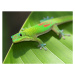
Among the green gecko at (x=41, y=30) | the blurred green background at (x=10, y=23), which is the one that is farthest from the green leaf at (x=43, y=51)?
the blurred green background at (x=10, y=23)

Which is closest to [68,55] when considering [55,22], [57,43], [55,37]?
[57,43]

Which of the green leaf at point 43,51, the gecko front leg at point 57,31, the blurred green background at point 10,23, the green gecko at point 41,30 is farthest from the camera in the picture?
the gecko front leg at point 57,31

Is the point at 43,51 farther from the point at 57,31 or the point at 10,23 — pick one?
the point at 10,23

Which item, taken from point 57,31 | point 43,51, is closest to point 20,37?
point 43,51

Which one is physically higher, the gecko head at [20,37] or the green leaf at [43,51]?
the gecko head at [20,37]

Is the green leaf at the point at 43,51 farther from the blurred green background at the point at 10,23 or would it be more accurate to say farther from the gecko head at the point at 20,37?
the blurred green background at the point at 10,23

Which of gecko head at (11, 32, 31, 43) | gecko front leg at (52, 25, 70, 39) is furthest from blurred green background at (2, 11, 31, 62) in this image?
gecko front leg at (52, 25, 70, 39)

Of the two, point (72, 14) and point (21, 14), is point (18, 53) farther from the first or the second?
point (72, 14)
